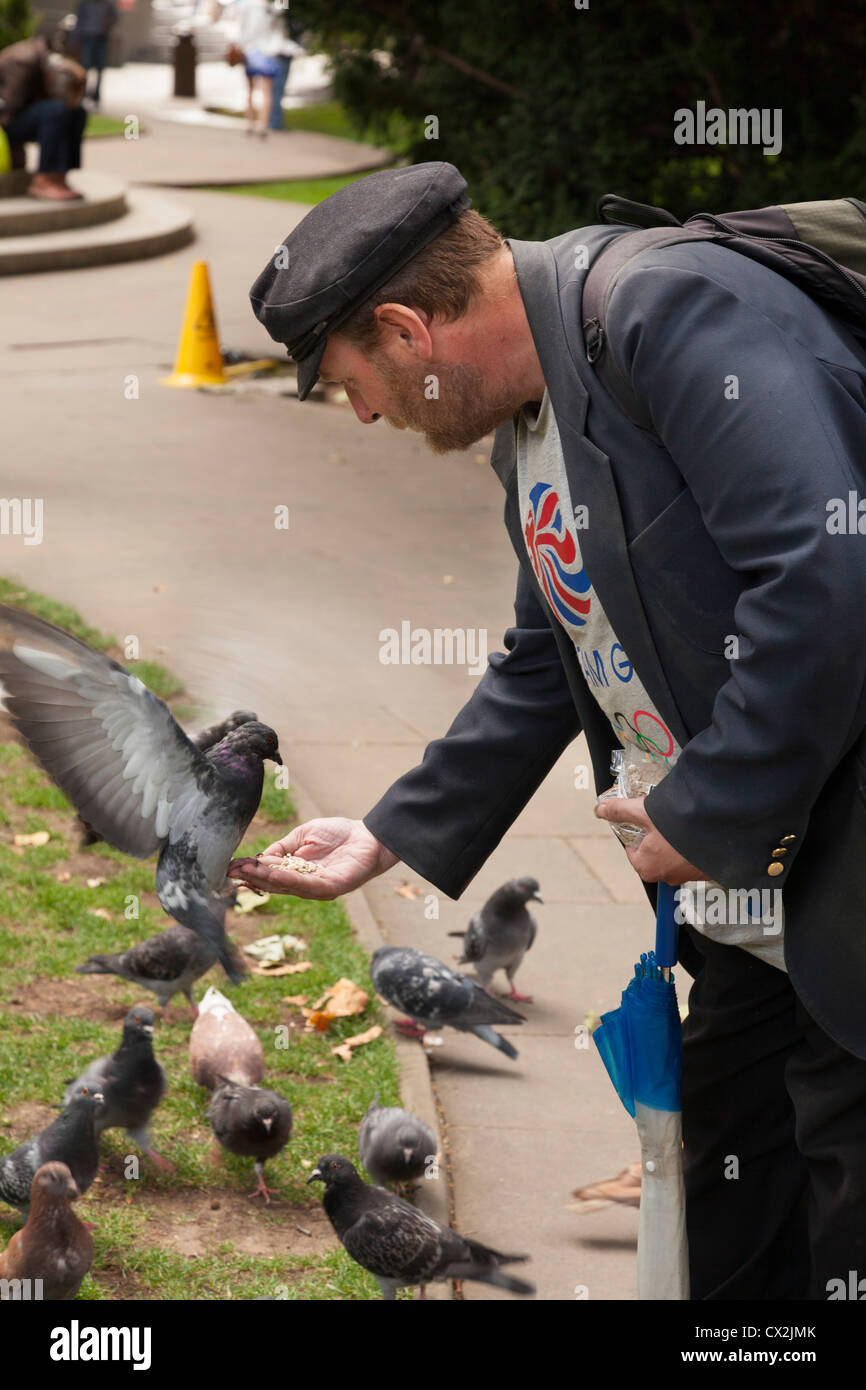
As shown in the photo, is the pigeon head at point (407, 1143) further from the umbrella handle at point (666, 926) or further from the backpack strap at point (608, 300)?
the backpack strap at point (608, 300)

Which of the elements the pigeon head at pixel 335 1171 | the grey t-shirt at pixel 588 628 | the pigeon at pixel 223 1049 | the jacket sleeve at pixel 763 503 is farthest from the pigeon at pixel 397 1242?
the jacket sleeve at pixel 763 503

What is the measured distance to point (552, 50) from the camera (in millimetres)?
11320

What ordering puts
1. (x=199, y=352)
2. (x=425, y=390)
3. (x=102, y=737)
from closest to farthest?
(x=425, y=390)
(x=102, y=737)
(x=199, y=352)

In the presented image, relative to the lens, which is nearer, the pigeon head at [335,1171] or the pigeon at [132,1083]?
the pigeon head at [335,1171]

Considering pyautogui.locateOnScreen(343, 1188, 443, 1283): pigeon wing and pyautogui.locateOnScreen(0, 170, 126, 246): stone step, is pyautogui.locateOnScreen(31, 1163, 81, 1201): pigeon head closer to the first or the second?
pyautogui.locateOnScreen(343, 1188, 443, 1283): pigeon wing

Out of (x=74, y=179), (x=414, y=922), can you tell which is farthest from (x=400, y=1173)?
(x=74, y=179)

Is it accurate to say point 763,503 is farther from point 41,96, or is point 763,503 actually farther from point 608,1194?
point 41,96

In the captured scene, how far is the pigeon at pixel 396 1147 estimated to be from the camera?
395 cm

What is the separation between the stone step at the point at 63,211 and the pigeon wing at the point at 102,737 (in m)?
15.8

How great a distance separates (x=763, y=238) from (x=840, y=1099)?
1.33 meters

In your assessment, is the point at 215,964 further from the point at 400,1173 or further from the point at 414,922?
the point at 400,1173

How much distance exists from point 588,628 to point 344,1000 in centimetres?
271

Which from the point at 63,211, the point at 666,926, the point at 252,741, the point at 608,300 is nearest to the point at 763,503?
the point at 608,300

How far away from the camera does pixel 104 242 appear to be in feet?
58.6
